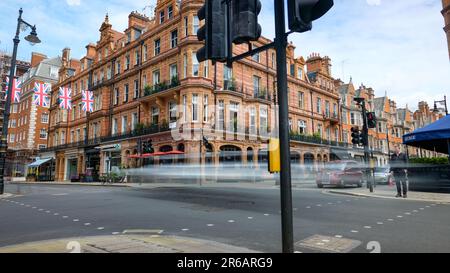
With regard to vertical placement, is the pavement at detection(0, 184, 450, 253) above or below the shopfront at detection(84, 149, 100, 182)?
below

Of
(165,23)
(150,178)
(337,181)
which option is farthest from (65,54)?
(337,181)

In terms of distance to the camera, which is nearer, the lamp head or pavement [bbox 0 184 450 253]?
pavement [bbox 0 184 450 253]

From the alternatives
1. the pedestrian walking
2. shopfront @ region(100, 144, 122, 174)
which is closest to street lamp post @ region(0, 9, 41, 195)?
shopfront @ region(100, 144, 122, 174)

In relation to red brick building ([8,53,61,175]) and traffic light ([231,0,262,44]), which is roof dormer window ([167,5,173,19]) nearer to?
traffic light ([231,0,262,44])

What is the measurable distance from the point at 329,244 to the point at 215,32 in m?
3.95

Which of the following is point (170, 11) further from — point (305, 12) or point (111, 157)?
point (305, 12)

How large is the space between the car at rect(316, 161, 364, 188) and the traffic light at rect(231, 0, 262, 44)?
57.1 feet

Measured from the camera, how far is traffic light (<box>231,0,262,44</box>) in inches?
126

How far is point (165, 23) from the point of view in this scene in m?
30.0

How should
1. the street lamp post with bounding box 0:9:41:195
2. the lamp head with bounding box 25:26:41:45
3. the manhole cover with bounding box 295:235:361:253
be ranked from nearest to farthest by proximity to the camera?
the manhole cover with bounding box 295:235:361:253 → the lamp head with bounding box 25:26:41:45 → the street lamp post with bounding box 0:9:41:195

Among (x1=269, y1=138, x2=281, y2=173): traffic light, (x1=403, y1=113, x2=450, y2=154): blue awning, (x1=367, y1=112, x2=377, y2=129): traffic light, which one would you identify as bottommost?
(x1=269, y1=138, x2=281, y2=173): traffic light

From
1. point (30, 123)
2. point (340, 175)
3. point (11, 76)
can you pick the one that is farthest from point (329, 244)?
point (30, 123)
